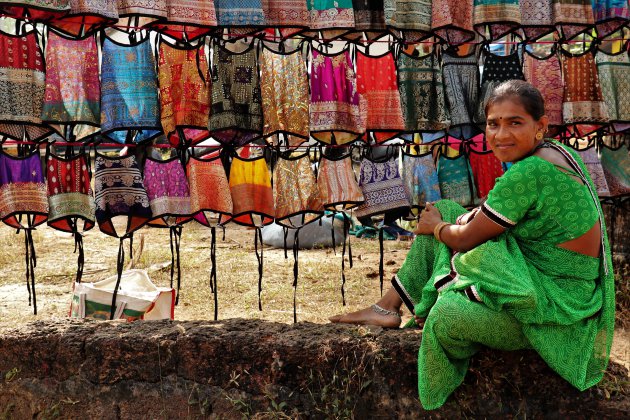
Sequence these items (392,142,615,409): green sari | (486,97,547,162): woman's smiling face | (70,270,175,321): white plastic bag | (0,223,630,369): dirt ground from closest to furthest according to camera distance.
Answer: (392,142,615,409): green sari
(486,97,547,162): woman's smiling face
(70,270,175,321): white plastic bag
(0,223,630,369): dirt ground

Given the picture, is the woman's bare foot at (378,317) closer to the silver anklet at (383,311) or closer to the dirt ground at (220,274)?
the silver anklet at (383,311)

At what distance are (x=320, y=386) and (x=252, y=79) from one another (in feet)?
5.62

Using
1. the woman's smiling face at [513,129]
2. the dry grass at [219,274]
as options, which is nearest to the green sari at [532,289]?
the woman's smiling face at [513,129]

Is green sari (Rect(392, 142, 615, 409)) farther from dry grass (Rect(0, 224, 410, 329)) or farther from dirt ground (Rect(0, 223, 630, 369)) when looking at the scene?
dry grass (Rect(0, 224, 410, 329))

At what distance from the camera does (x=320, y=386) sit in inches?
109

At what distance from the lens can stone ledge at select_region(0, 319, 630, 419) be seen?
2588 millimetres

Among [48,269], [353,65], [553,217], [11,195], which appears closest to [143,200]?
[11,195]

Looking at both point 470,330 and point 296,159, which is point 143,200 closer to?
point 296,159

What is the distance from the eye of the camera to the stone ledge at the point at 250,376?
259cm

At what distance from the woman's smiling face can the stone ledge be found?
2.54 feet

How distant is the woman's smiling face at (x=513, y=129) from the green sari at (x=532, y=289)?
0.38 ft

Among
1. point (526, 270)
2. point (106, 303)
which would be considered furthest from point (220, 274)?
point (526, 270)

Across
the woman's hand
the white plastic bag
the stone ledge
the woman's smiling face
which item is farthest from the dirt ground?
the woman's smiling face

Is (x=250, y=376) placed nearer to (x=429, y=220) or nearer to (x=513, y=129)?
(x=429, y=220)
